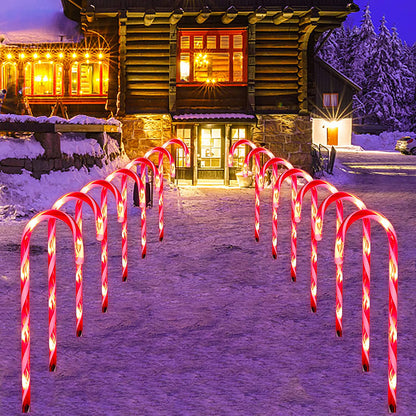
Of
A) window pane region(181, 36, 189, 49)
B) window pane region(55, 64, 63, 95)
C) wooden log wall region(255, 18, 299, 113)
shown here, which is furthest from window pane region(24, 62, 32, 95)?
wooden log wall region(255, 18, 299, 113)

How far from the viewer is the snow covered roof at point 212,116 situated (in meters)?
19.3

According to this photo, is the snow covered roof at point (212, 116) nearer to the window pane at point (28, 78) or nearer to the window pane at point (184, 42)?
the window pane at point (184, 42)

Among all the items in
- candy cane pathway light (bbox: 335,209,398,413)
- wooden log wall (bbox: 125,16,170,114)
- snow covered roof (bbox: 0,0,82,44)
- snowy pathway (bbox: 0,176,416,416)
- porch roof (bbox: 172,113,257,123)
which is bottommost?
snowy pathway (bbox: 0,176,416,416)

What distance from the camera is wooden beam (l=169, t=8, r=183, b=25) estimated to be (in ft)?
59.6

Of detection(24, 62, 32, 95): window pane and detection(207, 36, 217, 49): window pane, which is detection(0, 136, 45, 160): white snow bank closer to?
detection(207, 36, 217, 49): window pane

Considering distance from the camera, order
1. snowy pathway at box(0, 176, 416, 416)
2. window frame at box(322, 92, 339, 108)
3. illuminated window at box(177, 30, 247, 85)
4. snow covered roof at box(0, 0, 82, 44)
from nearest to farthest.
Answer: snowy pathway at box(0, 176, 416, 416) → illuminated window at box(177, 30, 247, 85) → snow covered roof at box(0, 0, 82, 44) → window frame at box(322, 92, 339, 108)

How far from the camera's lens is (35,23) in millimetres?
24422

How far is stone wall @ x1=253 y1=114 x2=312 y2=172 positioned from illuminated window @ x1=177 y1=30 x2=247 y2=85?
5.50ft

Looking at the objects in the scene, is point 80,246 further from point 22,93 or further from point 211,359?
point 22,93

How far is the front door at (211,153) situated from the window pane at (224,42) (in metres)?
2.82

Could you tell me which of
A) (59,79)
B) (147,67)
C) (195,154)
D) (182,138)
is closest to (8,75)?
(59,79)

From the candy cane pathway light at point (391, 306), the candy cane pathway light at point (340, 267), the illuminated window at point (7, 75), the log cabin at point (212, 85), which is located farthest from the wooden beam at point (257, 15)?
the candy cane pathway light at point (391, 306)

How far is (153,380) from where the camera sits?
4.54 m

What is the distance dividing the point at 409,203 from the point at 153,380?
11.9 meters
